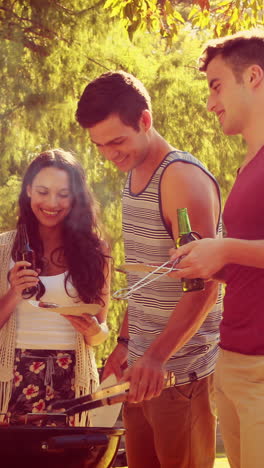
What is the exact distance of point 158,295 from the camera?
8.59ft

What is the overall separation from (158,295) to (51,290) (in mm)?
831

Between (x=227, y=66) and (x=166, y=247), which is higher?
(x=227, y=66)

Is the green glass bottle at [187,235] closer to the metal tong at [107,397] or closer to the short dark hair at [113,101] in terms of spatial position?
the metal tong at [107,397]

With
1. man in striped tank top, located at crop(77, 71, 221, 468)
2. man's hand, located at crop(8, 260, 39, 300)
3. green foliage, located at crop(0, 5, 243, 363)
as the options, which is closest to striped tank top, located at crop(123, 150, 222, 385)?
man in striped tank top, located at crop(77, 71, 221, 468)

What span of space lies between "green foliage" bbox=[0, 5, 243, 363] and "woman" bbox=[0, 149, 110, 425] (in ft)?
9.40

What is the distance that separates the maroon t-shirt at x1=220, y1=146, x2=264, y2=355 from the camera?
2.08m

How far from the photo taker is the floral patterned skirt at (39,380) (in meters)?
3.21

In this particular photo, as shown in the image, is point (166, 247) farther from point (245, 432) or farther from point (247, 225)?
point (245, 432)

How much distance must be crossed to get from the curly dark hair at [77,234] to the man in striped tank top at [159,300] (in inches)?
23.4

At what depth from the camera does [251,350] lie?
2084 mm

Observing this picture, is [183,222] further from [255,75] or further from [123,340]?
[123,340]

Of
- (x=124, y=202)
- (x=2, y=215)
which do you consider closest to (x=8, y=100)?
(x=2, y=215)

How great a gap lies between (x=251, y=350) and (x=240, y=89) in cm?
66

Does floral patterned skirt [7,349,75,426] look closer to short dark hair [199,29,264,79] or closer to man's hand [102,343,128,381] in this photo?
man's hand [102,343,128,381]
